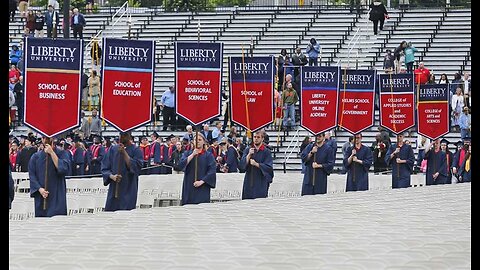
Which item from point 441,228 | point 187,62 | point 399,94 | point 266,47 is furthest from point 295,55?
point 441,228

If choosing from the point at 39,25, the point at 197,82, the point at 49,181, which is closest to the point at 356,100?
the point at 197,82

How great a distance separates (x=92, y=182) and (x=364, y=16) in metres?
23.0

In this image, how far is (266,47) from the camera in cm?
5022

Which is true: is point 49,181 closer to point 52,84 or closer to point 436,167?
point 52,84

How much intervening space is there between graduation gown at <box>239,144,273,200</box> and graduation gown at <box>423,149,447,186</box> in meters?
7.56

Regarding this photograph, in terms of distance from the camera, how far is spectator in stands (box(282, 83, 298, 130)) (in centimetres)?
4194

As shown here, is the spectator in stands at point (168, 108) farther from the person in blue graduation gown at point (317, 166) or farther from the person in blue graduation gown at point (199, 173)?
the person in blue graduation gown at point (199, 173)

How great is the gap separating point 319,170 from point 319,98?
86.1 inches

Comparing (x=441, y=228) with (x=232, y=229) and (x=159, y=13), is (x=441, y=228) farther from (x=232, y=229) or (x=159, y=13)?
(x=159, y=13)

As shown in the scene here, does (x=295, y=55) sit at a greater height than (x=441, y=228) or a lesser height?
greater

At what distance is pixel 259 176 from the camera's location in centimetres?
2844

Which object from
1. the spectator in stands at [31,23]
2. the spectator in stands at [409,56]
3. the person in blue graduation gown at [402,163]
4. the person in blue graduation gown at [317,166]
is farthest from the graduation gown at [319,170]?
the spectator in stands at [31,23]

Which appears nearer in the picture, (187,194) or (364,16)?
(187,194)

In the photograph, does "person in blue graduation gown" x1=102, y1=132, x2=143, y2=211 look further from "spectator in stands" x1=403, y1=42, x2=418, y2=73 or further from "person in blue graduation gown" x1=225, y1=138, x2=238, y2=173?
"spectator in stands" x1=403, y1=42, x2=418, y2=73
